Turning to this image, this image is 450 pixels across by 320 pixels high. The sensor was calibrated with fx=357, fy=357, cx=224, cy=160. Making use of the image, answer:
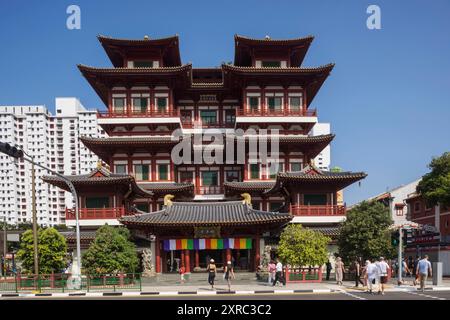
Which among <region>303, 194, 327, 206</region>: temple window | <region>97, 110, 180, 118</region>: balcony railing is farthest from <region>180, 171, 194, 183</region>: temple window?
<region>303, 194, 327, 206</region>: temple window

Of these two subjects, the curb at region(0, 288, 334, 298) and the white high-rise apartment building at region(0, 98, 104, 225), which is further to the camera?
the white high-rise apartment building at region(0, 98, 104, 225)

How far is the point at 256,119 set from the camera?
33.5m

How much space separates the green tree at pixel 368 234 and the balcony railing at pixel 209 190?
13950mm

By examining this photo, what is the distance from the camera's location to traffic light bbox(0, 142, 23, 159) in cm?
1225

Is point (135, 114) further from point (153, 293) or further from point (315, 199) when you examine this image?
point (153, 293)

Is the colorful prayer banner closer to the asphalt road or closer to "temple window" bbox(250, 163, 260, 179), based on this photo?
the asphalt road

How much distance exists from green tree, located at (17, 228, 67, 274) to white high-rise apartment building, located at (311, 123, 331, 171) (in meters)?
86.4

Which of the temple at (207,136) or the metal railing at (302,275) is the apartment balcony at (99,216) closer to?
Answer: the temple at (207,136)

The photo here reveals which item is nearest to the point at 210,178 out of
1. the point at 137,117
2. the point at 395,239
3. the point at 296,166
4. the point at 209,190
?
the point at 209,190

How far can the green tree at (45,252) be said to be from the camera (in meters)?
23.1

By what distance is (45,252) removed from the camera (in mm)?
23281
